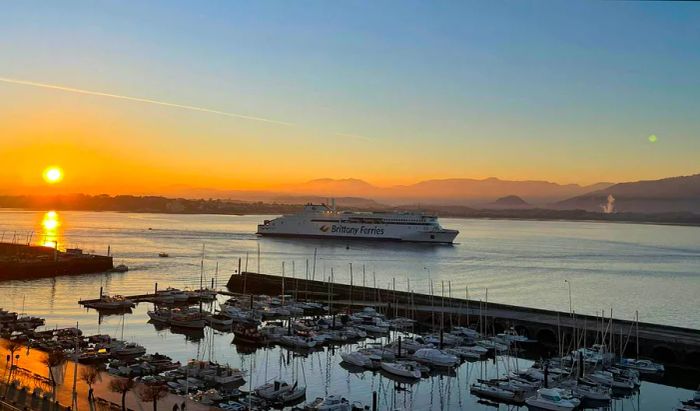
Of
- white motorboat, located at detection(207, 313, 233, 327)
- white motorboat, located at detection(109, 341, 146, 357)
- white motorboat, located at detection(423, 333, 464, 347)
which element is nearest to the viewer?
white motorboat, located at detection(109, 341, 146, 357)

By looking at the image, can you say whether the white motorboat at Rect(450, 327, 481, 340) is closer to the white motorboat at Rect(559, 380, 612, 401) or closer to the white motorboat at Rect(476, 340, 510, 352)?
the white motorboat at Rect(476, 340, 510, 352)

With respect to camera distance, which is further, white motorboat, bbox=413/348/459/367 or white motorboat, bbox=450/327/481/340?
white motorboat, bbox=450/327/481/340

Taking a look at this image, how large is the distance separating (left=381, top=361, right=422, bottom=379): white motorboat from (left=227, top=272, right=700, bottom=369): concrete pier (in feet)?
13.1

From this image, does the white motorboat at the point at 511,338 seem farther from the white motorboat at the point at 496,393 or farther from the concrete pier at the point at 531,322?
the white motorboat at the point at 496,393

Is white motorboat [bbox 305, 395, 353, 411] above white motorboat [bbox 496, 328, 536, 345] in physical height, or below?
above

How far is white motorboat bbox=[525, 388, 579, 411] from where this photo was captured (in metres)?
13.0

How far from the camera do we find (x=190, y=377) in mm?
14039

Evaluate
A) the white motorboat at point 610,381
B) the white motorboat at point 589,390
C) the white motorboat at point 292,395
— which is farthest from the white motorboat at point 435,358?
the white motorboat at point 292,395

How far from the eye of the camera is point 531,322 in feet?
67.8

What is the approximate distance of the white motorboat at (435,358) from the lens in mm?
16594

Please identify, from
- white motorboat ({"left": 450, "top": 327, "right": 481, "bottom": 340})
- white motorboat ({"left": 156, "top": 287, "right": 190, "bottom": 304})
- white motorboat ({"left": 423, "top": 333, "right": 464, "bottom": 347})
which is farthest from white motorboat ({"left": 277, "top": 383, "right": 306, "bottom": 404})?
white motorboat ({"left": 156, "top": 287, "right": 190, "bottom": 304})

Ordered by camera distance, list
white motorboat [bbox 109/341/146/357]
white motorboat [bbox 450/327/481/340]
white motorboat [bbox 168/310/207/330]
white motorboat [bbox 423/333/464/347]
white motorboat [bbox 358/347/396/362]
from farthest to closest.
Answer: white motorboat [bbox 168/310/207/330] → white motorboat [bbox 450/327/481/340] → white motorboat [bbox 423/333/464/347] → white motorboat [bbox 358/347/396/362] → white motorboat [bbox 109/341/146/357]

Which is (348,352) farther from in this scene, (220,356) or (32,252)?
(32,252)

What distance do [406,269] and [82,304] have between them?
77.5 feet
